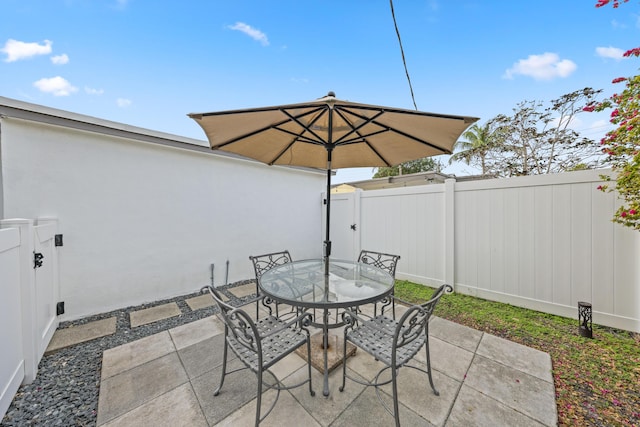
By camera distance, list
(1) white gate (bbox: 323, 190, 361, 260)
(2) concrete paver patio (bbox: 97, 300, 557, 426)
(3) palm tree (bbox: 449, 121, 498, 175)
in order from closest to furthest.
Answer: (2) concrete paver patio (bbox: 97, 300, 557, 426), (1) white gate (bbox: 323, 190, 361, 260), (3) palm tree (bbox: 449, 121, 498, 175)

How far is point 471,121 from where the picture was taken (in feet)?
6.22

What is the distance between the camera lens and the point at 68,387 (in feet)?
6.42

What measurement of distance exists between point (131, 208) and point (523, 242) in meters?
6.38

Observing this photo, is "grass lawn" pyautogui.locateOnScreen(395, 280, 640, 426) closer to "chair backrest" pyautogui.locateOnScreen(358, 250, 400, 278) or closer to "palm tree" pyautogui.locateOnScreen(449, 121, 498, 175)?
"chair backrest" pyautogui.locateOnScreen(358, 250, 400, 278)

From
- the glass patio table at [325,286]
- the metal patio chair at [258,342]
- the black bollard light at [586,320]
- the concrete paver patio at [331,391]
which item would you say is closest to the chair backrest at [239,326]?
the metal patio chair at [258,342]

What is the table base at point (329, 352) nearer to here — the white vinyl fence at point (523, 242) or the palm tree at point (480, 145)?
the white vinyl fence at point (523, 242)

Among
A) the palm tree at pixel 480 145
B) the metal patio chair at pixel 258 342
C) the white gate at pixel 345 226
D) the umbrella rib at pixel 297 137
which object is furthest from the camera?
the palm tree at pixel 480 145

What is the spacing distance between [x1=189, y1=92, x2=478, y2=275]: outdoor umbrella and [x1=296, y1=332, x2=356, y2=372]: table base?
893mm

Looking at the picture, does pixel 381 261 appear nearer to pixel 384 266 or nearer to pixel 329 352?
pixel 384 266

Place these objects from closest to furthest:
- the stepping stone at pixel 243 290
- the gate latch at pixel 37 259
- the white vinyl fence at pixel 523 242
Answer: the gate latch at pixel 37 259 < the white vinyl fence at pixel 523 242 < the stepping stone at pixel 243 290

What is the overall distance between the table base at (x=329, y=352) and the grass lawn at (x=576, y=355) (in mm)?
1703

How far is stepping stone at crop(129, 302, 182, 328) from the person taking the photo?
124 inches

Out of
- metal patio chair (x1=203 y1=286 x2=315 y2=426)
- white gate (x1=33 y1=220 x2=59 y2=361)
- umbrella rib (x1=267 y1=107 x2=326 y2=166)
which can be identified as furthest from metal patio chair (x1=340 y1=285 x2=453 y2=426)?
white gate (x1=33 y1=220 x2=59 y2=361)

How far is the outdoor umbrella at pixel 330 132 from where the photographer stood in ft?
6.16
